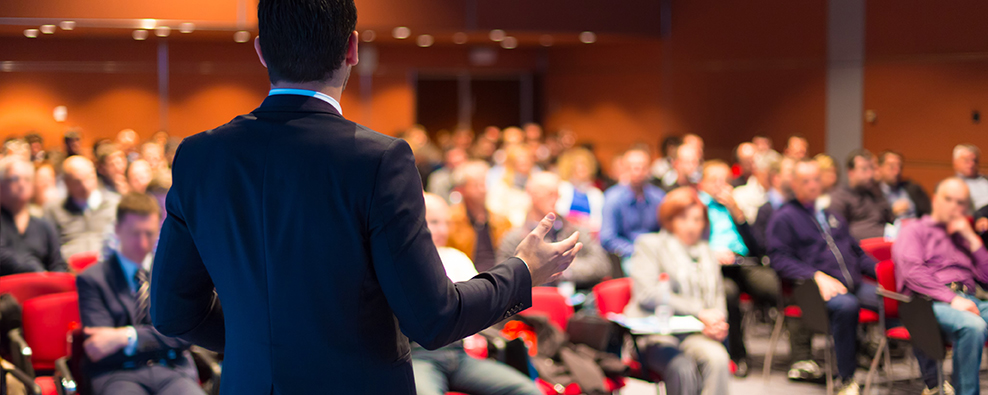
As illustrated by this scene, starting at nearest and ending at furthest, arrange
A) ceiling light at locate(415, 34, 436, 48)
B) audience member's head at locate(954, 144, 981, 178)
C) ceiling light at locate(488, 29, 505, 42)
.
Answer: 1. audience member's head at locate(954, 144, 981, 178)
2. ceiling light at locate(488, 29, 505, 42)
3. ceiling light at locate(415, 34, 436, 48)

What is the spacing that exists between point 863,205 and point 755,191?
0.90m

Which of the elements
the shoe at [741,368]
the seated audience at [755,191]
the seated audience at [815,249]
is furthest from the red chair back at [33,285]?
the seated audience at [755,191]

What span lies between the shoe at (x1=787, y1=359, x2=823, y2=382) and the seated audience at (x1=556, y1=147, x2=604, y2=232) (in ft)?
6.20

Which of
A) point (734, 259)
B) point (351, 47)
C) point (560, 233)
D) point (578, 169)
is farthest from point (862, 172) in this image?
point (351, 47)

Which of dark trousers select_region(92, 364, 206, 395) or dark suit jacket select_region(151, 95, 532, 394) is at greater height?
dark suit jacket select_region(151, 95, 532, 394)

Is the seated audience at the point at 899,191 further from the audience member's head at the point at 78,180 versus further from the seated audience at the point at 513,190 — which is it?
the audience member's head at the point at 78,180

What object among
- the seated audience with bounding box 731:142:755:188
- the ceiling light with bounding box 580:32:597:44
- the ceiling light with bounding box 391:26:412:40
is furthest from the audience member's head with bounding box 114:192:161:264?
the ceiling light with bounding box 580:32:597:44

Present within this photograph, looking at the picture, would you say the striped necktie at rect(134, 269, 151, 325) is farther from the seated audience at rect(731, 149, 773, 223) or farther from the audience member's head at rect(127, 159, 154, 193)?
the seated audience at rect(731, 149, 773, 223)

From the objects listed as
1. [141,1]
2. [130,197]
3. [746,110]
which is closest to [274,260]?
[130,197]

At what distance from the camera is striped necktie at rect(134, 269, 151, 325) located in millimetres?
3254

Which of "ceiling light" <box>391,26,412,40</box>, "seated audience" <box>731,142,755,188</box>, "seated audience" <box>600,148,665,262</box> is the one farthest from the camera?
"ceiling light" <box>391,26,412,40</box>

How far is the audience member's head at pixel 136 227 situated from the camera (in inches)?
128

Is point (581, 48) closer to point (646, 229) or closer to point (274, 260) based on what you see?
point (646, 229)

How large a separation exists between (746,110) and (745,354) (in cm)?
600
